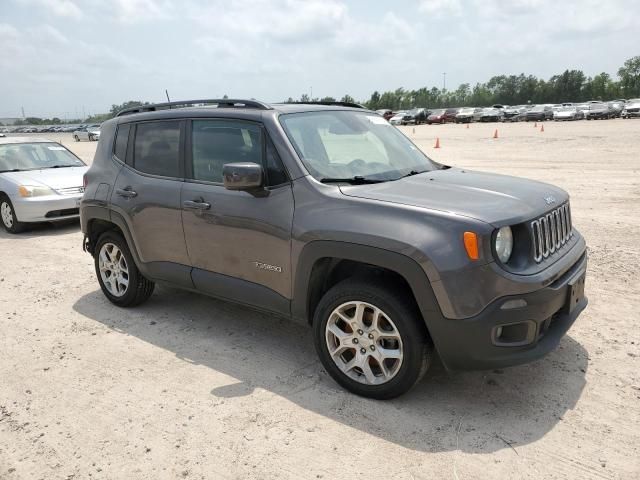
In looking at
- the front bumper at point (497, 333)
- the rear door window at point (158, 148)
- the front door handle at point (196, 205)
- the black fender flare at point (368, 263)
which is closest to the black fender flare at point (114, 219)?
the rear door window at point (158, 148)

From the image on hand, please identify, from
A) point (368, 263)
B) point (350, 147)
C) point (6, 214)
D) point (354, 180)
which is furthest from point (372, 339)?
point (6, 214)

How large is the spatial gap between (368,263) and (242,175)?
1.08 meters

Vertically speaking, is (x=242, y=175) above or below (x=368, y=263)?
above

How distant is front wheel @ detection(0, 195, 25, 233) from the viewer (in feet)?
29.6

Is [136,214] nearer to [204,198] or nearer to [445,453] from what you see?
[204,198]

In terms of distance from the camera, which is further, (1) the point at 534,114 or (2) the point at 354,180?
(1) the point at 534,114

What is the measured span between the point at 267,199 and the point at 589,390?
99.4 inches

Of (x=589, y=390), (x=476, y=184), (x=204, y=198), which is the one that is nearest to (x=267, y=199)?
(x=204, y=198)

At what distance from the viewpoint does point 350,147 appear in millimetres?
4168

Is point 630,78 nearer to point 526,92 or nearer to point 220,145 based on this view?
point 526,92

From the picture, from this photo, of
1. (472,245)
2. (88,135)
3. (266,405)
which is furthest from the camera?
(88,135)

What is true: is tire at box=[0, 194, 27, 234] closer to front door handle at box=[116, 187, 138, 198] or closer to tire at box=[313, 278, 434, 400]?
front door handle at box=[116, 187, 138, 198]

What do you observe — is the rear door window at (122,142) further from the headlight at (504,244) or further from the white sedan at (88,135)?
the white sedan at (88,135)

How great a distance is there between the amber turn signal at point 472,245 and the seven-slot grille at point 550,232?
468 mm
